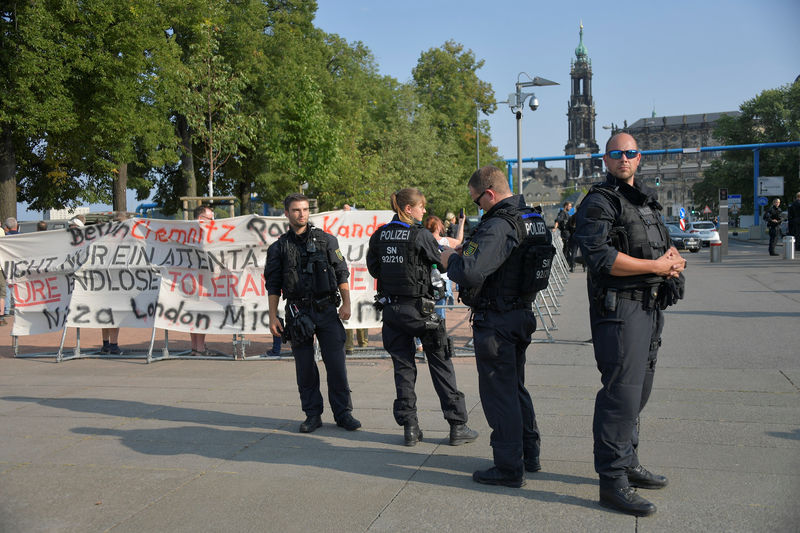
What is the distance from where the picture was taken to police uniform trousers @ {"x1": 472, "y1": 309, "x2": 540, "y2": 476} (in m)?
4.41

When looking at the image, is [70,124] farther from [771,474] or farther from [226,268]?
[771,474]

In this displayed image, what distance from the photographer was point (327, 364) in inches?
237

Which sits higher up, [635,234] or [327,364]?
[635,234]

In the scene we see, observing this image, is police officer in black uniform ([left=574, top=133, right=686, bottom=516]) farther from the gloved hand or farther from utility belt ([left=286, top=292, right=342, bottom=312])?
utility belt ([left=286, top=292, right=342, bottom=312])

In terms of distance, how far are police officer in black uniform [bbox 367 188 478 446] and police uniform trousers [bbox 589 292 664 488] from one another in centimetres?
151

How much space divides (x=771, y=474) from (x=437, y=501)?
203 centimetres

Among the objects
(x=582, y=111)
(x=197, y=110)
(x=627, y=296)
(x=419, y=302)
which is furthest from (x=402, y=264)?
(x=582, y=111)

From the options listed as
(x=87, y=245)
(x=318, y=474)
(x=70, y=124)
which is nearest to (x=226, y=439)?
(x=318, y=474)

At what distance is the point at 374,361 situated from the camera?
353 inches

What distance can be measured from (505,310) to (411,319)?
112 centimetres

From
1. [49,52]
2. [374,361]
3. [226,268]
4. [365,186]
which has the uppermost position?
[49,52]

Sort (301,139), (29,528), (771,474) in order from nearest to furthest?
1. (29,528)
2. (771,474)
3. (301,139)

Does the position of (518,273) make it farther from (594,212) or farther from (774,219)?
(774,219)

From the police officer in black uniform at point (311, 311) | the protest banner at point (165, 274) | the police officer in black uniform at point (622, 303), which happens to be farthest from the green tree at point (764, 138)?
the police officer in black uniform at point (622, 303)
